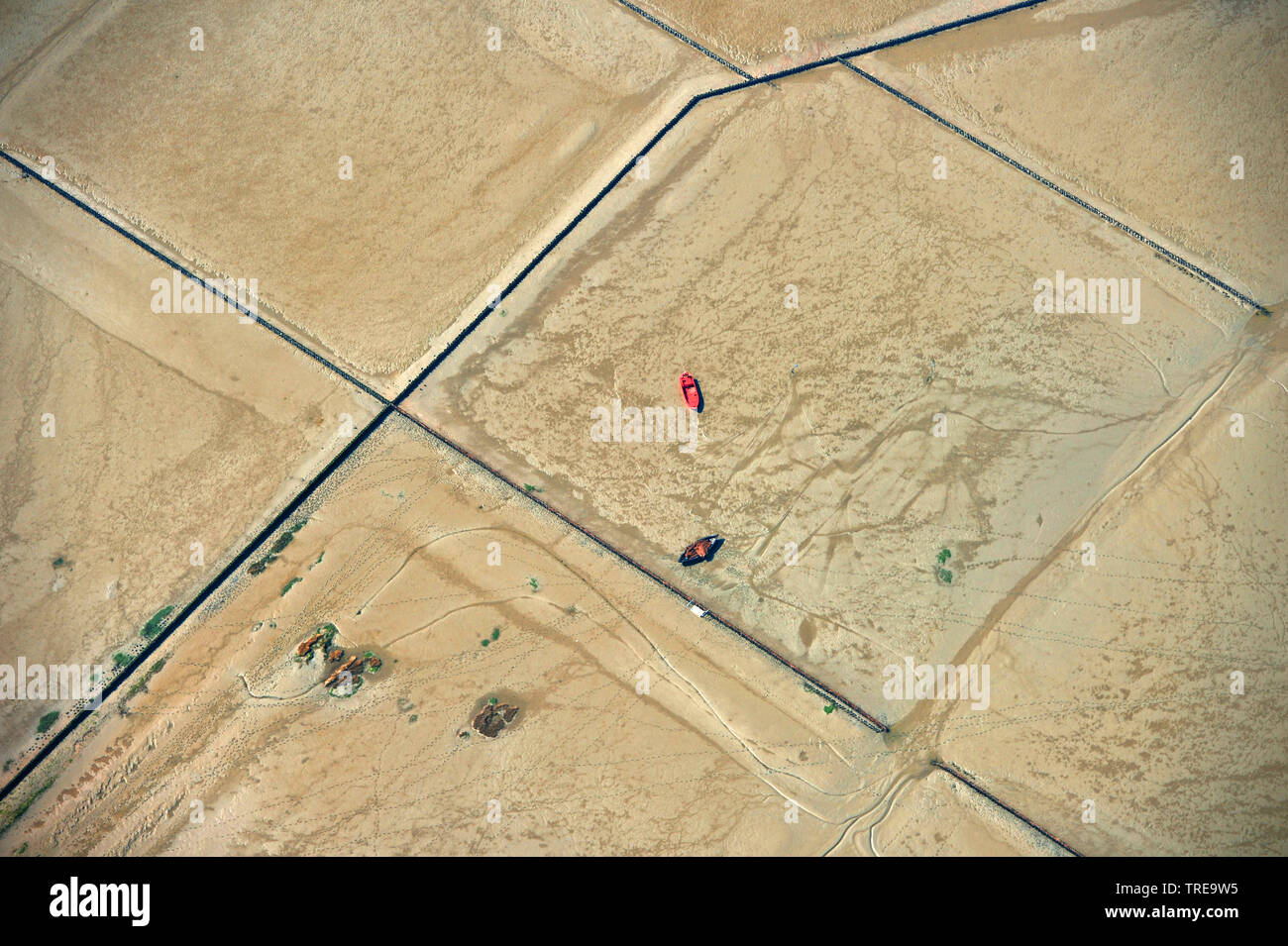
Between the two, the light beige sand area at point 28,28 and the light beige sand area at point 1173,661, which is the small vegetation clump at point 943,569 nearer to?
the light beige sand area at point 1173,661

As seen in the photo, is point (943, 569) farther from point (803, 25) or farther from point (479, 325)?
point (803, 25)

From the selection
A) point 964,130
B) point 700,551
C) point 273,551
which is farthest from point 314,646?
point 964,130

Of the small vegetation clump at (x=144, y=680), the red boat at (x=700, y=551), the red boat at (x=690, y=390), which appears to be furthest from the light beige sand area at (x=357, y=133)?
the small vegetation clump at (x=144, y=680)

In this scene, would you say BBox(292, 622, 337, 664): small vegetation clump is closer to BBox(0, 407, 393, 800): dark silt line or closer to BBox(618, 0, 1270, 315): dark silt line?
BBox(0, 407, 393, 800): dark silt line

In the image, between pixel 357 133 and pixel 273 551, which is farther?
pixel 357 133

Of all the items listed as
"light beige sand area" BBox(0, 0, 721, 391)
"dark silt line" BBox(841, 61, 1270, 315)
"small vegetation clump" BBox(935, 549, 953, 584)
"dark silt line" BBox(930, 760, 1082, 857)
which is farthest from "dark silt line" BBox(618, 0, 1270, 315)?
"dark silt line" BBox(930, 760, 1082, 857)

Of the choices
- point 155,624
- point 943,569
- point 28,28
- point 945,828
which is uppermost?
point 28,28
